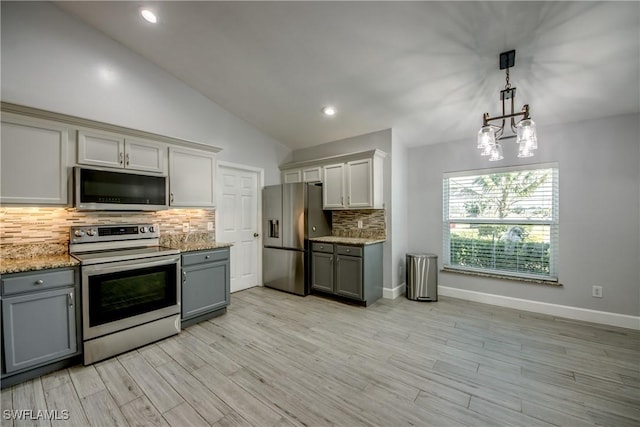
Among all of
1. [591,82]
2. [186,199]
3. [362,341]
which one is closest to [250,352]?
[362,341]

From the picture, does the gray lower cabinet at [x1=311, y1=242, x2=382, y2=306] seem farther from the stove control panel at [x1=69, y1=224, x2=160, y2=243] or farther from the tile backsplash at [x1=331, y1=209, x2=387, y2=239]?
the stove control panel at [x1=69, y1=224, x2=160, y2=243]

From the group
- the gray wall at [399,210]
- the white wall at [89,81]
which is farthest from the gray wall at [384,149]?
the white wall at [89,81]

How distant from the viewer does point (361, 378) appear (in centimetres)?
210

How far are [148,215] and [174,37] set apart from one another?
2.02m

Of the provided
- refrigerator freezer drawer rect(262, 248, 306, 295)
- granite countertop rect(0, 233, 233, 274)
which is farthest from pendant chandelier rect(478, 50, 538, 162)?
granite countertop rect(0, 233, 233, 274)

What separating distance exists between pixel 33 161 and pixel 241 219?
246 cm

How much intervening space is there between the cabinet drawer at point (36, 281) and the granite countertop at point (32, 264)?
0.06m

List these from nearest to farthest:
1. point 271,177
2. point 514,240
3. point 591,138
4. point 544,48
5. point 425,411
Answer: point 425,411 → point 544,48 → point 591,138 → point 514,240 → point 271,177

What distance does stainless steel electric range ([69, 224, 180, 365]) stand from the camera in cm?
229

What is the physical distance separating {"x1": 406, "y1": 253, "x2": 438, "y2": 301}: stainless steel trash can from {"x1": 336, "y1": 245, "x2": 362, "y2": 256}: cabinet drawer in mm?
952

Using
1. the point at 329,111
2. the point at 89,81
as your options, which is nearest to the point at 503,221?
the point at 329,111

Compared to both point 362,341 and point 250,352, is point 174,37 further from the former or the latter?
point 362,341

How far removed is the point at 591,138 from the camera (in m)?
3.12

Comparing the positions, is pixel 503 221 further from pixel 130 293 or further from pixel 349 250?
pixel 130 293
